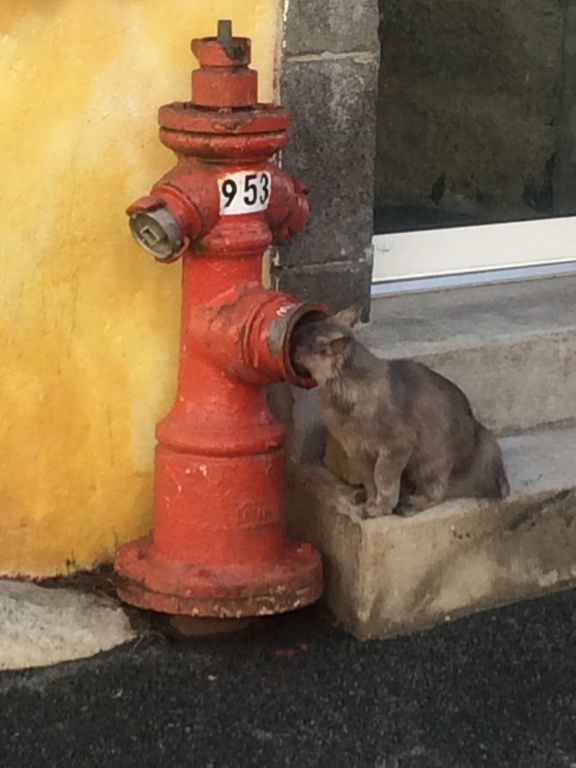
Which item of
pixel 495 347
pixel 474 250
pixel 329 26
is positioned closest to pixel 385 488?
pixel 495 347

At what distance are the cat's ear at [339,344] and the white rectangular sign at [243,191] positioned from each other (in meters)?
0.30

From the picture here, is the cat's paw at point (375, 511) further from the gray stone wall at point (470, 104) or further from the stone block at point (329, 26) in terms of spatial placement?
the gray stone wall at point (470, 104)

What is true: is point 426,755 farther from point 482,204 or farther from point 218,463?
point 482,204

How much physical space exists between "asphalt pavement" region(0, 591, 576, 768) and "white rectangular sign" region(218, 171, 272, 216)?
0.88 metres

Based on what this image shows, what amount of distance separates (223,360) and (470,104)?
1.43 m

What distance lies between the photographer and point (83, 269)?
2867 mm

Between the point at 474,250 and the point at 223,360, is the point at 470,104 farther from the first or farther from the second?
the point at 223,360

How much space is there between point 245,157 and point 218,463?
0.61 m

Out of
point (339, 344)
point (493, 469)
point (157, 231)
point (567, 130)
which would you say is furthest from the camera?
point (567, 130)

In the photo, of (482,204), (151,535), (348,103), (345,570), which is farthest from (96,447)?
(482,204)

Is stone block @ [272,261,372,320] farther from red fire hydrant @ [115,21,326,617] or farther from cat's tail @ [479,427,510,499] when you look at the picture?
cat's tail @ [479,427,510,499]

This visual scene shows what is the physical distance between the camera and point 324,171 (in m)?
3.02

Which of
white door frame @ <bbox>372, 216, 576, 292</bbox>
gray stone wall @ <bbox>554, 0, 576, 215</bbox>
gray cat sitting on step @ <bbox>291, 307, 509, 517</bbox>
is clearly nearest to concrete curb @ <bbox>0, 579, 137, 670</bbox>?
gray cat sitting on step @ <bbox>291, 307, 509, 517</bbox>

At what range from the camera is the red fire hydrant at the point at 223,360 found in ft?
8.65
